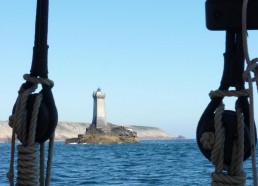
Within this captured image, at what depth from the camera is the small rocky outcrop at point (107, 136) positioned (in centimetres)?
9500

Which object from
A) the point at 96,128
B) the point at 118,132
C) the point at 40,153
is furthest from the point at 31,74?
the point at 118,132

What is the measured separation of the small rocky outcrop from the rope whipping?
3507 inches

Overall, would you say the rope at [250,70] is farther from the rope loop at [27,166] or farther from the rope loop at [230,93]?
the rope loop at [27,166]

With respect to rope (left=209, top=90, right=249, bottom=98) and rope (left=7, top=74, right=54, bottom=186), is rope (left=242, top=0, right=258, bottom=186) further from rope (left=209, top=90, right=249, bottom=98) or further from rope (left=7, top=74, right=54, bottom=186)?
rope (left=7, top=74, right=54, bottom=186)

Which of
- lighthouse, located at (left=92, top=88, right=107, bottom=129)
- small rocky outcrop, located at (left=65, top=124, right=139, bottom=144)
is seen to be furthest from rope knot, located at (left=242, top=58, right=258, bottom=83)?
small rocky outcrop, located at (left=65, top=124, right=139, bottom=144)

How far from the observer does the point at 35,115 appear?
6.40 feet

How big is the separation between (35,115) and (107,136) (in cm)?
9832

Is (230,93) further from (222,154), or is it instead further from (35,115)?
(35,115)

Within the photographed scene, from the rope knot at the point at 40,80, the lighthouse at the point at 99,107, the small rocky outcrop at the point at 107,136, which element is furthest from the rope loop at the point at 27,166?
the small rocky outcrop at the point at 107,136

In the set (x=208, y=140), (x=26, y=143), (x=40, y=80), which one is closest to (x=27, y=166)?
(x=26, y=143)

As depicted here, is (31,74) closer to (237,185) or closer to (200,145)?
(200,145)

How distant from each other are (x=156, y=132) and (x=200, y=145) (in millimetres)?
193571

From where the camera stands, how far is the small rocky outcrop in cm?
9500

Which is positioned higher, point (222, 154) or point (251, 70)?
point (251, 70)
